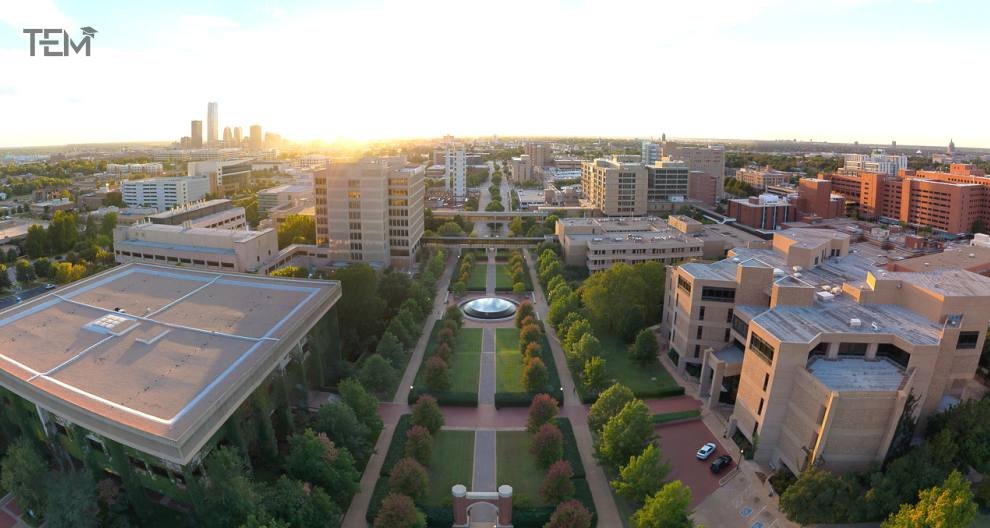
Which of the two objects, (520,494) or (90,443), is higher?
(90,443)

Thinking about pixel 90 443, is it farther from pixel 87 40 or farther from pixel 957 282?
pixel 957 282

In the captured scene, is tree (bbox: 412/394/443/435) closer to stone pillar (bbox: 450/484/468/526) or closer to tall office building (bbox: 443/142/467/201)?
stone pillar (bbox: 450/484/468/526)

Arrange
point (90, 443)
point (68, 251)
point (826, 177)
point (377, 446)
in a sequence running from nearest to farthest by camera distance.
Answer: point (90, 443) < point (377, 446) < point (68, 251) < point (826, 177)

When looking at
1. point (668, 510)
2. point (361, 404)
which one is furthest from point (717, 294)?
point (361, 404)

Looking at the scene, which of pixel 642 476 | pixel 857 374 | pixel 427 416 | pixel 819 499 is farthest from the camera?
pixel 427 416

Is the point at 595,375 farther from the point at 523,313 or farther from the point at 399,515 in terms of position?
the point at 399,515

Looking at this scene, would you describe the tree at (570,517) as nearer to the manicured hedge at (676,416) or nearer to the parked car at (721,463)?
the parked car at (721,463)

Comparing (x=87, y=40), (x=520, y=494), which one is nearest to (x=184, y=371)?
(x=520, y=494)
